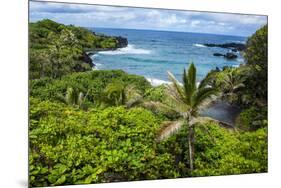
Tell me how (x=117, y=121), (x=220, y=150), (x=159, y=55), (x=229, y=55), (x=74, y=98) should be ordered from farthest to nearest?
(x=229, y=55), (x=220, y=150), (x=159, y=55), (x=117, y=121), (x=74, y=98)

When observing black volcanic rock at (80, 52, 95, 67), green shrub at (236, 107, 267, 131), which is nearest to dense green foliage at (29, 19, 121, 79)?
black volcanic rock at (80, 52, 95, 67)

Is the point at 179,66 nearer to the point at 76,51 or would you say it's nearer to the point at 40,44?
the point at 76,51

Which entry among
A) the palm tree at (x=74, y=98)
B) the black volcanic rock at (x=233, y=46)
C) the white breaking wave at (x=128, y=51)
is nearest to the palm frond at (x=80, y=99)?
the palm tree at (x=74, y=98)

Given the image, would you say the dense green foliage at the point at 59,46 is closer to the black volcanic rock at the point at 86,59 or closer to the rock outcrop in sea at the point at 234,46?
the black volcanic rock at the point at 86,59

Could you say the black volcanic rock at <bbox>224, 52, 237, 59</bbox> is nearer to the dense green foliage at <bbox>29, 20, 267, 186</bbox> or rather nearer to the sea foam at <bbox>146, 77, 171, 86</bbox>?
the dense green foliage at <bbox>29, 20, 267, 186</bbox>

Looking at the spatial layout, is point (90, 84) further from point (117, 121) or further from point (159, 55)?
point (159, 55)

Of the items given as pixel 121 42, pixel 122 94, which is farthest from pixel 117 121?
pixel 121 42
